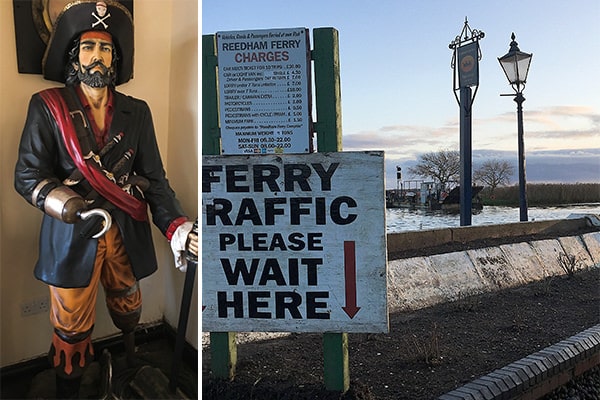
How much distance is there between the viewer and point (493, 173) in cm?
335

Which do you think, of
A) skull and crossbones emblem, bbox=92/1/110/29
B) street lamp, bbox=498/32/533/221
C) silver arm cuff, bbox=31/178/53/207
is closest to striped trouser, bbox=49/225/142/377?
silver arm cuff, bbox=31/178/53/207

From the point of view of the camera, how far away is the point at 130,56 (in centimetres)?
193

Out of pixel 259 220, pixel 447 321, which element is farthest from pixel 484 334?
pixel 259 220

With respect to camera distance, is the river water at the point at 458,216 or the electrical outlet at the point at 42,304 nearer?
the electrical outlet at the point at 42,304

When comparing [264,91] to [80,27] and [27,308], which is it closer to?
[80,27]

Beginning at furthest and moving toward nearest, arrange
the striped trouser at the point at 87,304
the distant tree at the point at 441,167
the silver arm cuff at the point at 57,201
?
the distant tree at the point at 441,167 → the striped trouser at the point at 87,304 → the silver arm cuff at the point at 57,201

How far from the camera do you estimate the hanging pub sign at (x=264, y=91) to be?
2.00 m

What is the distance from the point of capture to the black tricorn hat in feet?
5.93

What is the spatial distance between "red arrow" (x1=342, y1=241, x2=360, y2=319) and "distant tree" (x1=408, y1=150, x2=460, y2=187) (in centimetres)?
108

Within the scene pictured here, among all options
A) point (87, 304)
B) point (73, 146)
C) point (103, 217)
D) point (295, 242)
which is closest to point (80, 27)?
point (73, 146)

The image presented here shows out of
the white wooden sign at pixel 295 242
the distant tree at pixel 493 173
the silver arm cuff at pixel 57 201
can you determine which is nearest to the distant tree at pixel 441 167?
the distant tree at pixel 493 173

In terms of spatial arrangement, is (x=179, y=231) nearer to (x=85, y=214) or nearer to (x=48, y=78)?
(x=85, y=214)

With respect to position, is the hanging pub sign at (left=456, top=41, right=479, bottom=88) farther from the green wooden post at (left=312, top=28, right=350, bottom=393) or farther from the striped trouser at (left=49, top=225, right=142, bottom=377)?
the striped trouser at (left=49, top=225, right=142, bottom=377)

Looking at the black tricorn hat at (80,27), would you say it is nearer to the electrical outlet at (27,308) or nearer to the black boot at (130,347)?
the electrical outlet at (27,308)
